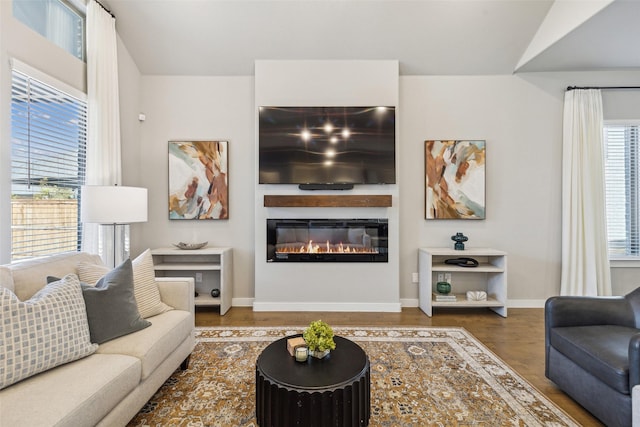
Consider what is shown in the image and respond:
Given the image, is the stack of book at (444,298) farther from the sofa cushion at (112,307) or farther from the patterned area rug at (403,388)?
the sofa cushion at (112,307)

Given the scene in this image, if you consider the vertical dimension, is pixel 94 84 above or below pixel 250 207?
above

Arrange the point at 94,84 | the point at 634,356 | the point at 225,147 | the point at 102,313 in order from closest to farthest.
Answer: the point at 634,356, the point at 102,313, the point at 94,84, the point at 225,147

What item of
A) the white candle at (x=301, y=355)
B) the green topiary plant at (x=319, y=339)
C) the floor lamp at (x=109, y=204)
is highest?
the floor lamp at (x=109, y=204)

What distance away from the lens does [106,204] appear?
234 centimetres

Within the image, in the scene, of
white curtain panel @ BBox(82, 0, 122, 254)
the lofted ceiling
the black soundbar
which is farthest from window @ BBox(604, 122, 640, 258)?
white curtain panel @ BBox(82, 0, 122, 254)

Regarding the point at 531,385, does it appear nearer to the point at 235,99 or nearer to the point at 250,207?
the point at 250,207

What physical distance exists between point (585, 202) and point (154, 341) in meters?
4.50

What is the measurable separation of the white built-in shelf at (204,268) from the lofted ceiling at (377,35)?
221cm

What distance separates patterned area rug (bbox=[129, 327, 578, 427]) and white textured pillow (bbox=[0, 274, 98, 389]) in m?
0.62

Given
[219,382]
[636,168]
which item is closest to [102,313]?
[219,382]

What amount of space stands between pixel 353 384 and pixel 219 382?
43.9 inches

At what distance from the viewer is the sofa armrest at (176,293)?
225 cm

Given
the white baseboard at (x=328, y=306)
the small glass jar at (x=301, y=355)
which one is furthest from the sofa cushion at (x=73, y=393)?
the white baseboard at (x=328, y=306)

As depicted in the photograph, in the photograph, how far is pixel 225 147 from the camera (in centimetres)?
378
